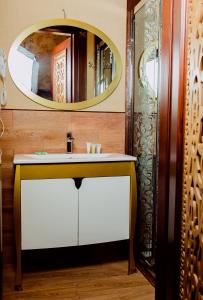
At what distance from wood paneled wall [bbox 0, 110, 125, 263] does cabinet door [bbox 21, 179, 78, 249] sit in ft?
1.55

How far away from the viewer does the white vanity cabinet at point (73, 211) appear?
2070 mm

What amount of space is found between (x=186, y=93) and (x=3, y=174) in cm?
191

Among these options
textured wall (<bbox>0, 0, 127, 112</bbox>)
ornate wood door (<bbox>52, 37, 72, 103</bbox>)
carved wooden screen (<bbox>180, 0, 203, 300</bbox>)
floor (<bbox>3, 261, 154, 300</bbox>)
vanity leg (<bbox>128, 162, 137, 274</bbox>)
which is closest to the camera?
carved wooden screen (<bbox>180, 0, 203, 300</bbox>)

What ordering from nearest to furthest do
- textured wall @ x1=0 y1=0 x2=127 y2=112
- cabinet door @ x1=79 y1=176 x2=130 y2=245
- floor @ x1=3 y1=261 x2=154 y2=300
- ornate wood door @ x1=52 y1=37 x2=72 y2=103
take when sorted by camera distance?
1. floor @ x1=3 y1=261 x2=154 y2=300
2. cabinet door @ x1=79 y1=176 x2=130 y2=245
3. textured wall @ x1=0 y1=0 x2=127 y2=112
4. ornate wood door @ x1=52 y1=37 x2=72 y2=103

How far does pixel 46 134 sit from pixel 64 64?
622 millimetres

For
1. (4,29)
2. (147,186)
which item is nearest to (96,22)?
(4,29)

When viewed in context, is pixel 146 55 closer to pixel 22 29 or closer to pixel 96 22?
pixel 96 22

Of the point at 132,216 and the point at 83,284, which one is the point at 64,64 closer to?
the point at 132,216

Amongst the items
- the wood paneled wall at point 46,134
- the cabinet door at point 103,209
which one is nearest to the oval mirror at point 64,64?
the wood paneled wall at point 46,134

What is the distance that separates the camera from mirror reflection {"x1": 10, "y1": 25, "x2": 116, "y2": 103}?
2461mm

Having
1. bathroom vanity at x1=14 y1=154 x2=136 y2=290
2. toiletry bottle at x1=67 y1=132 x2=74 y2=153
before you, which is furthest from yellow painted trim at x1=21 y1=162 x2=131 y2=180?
toiletry bottle at x1=67 y1=132 x2=74 y2=153

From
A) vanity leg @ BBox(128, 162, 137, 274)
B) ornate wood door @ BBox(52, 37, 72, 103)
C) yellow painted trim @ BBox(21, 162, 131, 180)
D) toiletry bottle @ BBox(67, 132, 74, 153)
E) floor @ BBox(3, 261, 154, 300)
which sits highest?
ornate wood door @ BBox(52, 37, 72, 103)

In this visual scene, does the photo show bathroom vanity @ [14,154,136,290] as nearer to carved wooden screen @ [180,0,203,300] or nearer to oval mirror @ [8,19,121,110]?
oval mirror @ [8,19,121,110]

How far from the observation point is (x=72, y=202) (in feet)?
7.03
